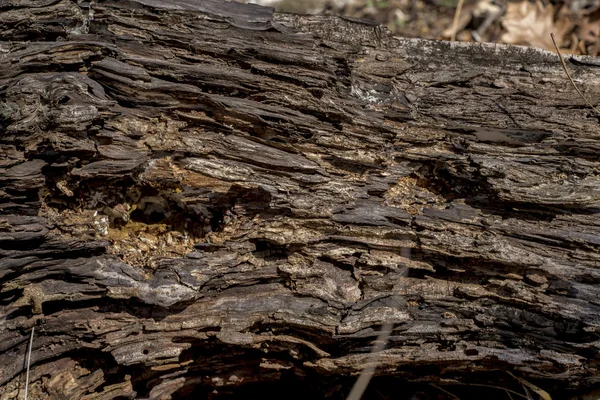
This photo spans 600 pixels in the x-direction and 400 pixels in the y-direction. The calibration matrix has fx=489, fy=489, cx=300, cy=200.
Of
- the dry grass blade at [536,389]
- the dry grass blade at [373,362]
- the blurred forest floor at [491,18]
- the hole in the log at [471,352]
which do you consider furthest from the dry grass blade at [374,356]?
the blurred forest floor at [491,18]

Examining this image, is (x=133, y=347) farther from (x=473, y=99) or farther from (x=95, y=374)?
(x=473, y=99)

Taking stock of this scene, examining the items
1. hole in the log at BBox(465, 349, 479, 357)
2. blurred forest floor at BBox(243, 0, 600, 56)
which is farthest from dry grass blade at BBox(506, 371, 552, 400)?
blurred forest floor at BBox(243, 0, 600, 56)

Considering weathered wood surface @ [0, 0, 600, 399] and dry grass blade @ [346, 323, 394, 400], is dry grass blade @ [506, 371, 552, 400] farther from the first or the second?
dry grass blade @ [346, 323, 394, 400]

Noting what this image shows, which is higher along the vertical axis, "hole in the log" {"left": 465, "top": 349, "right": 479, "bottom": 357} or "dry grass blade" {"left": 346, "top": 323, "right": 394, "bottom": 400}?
"hole in the log" {"left": 465, "top": 349, "right": 479, "bottom": 357}

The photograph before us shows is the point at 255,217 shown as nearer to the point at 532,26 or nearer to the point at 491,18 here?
the point at 532,26


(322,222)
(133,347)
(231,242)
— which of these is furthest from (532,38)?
(133,347)

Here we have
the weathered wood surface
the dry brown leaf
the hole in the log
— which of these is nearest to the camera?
the weathered wood surface

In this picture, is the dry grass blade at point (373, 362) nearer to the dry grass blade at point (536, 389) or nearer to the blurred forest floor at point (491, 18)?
the dry grass blade at point (536, 389)
